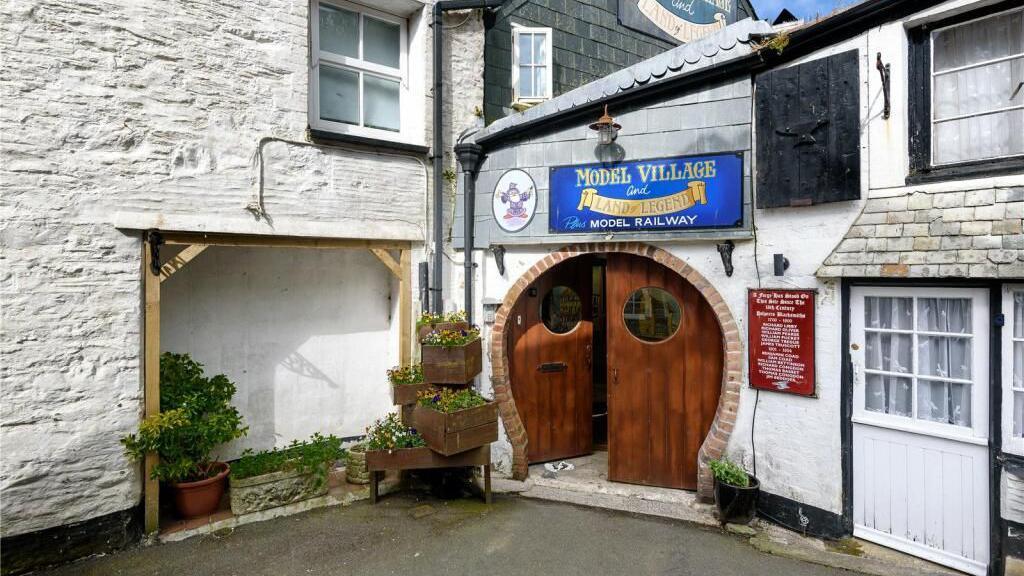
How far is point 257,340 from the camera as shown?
6441 mm

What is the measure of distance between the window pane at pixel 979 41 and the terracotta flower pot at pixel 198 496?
7.49 m

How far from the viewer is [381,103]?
21.9ft

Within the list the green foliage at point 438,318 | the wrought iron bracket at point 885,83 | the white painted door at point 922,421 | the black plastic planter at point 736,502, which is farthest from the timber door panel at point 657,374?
the wrought iron bracket at point 885,83

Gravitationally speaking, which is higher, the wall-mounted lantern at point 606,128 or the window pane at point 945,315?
the wall-mounted lantern at point 606,128

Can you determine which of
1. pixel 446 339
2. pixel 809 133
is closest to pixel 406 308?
pixel 446 339

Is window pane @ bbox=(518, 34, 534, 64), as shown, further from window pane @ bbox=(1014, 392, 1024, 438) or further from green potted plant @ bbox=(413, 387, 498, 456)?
window pane @ bbox=(1014, 392, 1024, 438)

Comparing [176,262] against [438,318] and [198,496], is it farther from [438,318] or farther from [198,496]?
[438,318]

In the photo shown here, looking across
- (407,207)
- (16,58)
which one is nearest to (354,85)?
(407,207)

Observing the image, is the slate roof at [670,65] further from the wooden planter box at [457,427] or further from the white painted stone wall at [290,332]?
the wooden planter box at [457,427]

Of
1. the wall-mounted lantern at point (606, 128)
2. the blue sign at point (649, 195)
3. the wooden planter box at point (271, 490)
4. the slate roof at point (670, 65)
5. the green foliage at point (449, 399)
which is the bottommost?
the wooden planter box at point (271, 490)

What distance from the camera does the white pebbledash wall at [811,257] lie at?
4371 mm

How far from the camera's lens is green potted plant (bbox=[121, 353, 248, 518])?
4973 millimetres

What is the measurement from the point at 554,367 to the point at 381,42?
466cm

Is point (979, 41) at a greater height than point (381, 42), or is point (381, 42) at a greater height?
point (381, 42)
